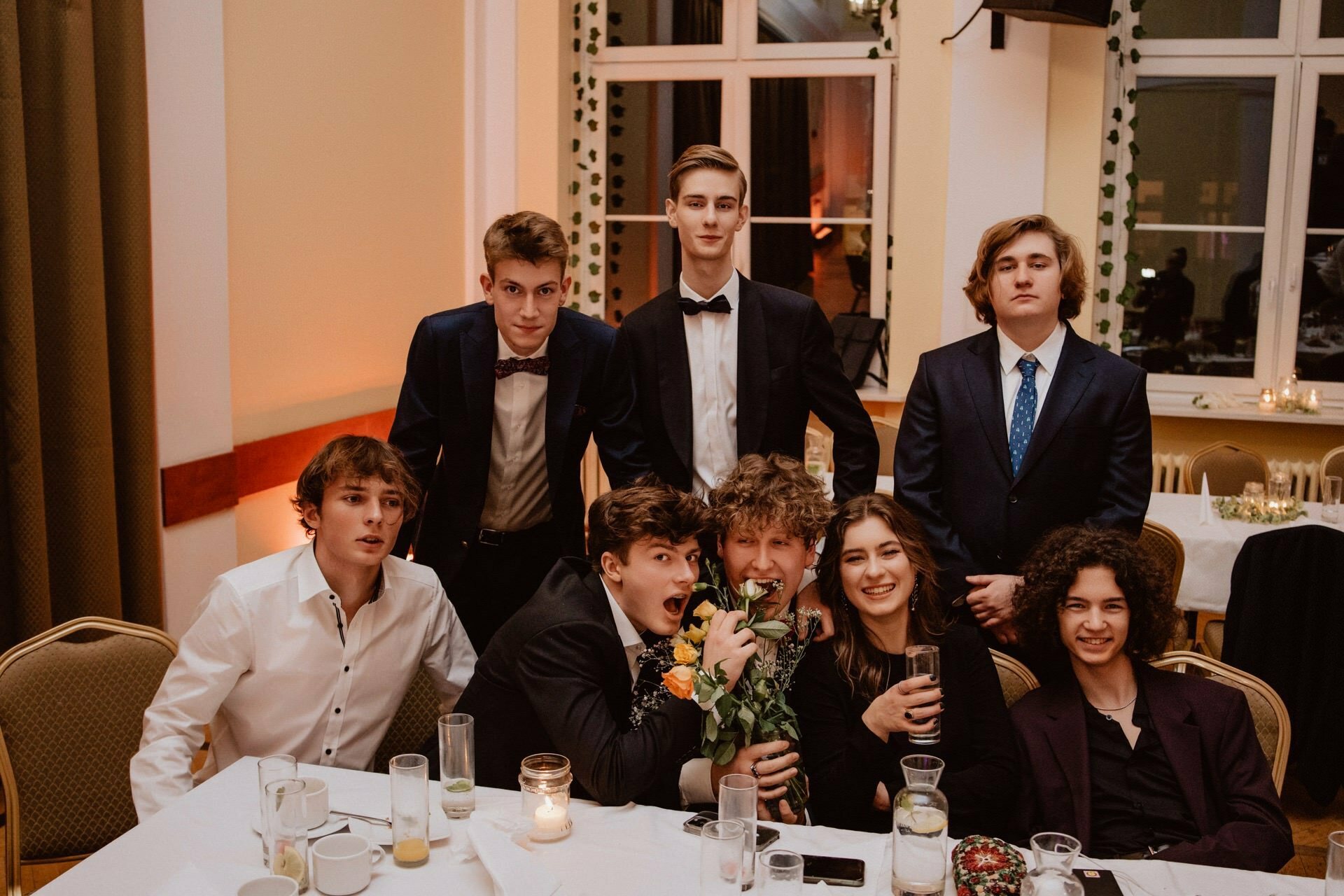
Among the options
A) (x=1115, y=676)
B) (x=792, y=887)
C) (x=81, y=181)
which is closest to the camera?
(x=792, y=887)

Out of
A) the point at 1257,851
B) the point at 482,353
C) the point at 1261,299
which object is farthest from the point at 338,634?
the point at 1261,299

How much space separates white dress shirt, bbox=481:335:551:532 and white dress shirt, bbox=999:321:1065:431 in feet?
4.14

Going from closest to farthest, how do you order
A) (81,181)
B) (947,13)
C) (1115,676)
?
(1115,676) → (81,181) → (947,13)

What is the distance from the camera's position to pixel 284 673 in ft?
8.04

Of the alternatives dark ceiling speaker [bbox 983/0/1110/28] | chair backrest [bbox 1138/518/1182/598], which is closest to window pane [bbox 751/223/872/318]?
dark ceiling speaker [bbox 983/0/1110/28]

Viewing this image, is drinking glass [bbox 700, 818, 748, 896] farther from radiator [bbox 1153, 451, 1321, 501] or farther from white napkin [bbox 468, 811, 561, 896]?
radiator [bbox 1153, 451, 1321, 501]

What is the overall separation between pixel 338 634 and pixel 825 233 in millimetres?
4659

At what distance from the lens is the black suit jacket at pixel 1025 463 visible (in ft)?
9.52

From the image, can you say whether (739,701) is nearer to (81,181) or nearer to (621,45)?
(81,181)

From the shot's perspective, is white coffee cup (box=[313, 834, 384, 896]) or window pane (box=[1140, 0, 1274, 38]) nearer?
white coffee cup (box=[313, 834, 384, 896])

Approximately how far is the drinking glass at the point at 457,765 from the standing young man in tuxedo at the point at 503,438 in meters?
1.00

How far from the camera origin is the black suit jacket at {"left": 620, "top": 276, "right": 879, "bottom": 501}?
10.1 ft

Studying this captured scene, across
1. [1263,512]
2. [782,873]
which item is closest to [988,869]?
[782,873]

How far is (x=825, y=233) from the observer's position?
6.54 meters
